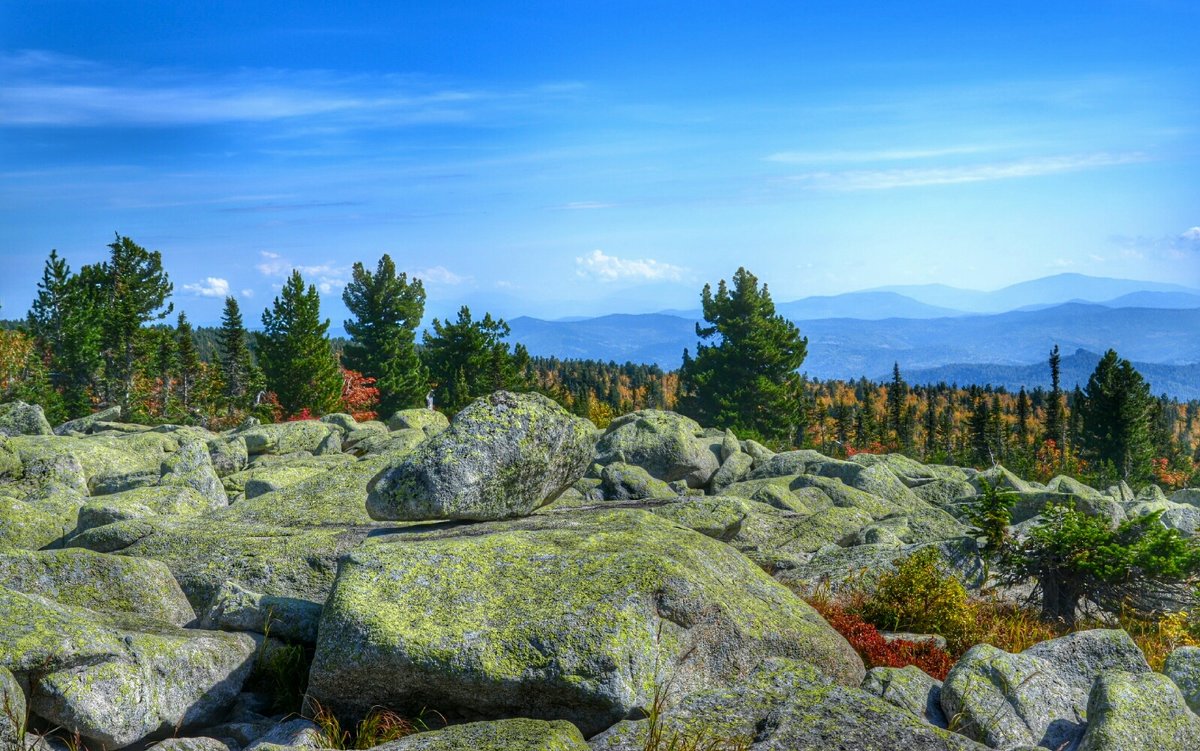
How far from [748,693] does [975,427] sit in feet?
319

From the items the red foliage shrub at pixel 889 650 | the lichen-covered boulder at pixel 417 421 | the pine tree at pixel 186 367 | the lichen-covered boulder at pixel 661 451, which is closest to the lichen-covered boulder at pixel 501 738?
the red foliage shrub at pixel 889 650

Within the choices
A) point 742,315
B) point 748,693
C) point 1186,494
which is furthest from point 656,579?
point 742,315

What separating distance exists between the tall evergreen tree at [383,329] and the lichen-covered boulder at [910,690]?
84563 millimetres

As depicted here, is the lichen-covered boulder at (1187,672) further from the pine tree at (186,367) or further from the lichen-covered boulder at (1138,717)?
the pine tree at (186,367)

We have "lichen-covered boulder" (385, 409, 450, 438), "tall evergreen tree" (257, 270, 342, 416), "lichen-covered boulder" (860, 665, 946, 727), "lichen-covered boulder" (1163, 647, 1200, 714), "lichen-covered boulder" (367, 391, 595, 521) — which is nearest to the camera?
"lichen-covered boulder" (860, 665, 946, 727)

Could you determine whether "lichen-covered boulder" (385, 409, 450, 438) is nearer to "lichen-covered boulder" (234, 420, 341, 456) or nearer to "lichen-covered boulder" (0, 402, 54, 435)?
"lichen-covered boulder" (234, 420, 341, 456)

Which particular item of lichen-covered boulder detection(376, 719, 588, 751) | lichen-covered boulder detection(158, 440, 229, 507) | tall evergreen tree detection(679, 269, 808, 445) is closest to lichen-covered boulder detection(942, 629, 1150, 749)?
lichen-covered boulder detection(376, 719, 588, 751)

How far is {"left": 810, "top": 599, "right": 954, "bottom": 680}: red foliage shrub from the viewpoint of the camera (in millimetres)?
12273

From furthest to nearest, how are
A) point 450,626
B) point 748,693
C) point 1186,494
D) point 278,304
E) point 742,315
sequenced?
point 742,315 → point 278,304 → point 1186,494 → point 450,626 → point 748,693

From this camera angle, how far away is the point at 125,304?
302ft

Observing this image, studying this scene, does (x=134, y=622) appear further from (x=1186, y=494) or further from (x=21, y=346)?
(x=21, y=346)

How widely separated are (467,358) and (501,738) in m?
80.4

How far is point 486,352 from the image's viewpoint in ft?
283

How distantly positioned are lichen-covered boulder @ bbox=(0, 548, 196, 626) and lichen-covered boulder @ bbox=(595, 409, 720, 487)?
81.7 feet
